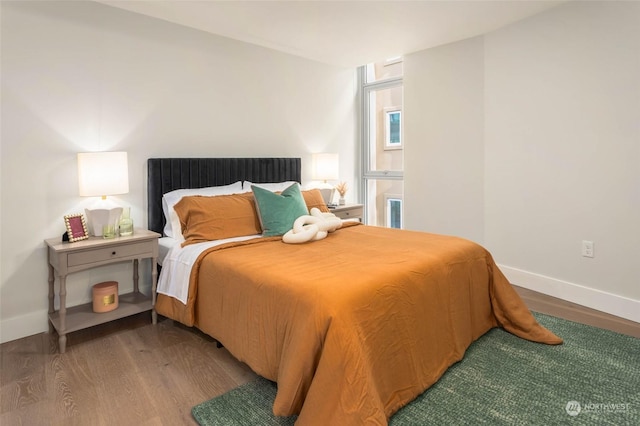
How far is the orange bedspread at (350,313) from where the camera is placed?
1542 millimetres

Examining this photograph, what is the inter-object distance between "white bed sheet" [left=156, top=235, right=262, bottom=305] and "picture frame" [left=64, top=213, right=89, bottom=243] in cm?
56

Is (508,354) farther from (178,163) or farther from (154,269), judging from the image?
(178,163)

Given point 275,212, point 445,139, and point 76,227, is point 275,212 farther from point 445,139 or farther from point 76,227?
point 445,139

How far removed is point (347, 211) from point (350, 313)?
108 inches

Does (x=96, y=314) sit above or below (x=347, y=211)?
below

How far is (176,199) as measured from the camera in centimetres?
310

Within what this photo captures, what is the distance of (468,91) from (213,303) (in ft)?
10.6

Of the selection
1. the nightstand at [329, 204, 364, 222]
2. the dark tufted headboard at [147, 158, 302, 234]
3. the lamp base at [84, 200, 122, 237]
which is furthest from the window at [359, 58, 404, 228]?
the lamp base at [84, 200, 122, 237]

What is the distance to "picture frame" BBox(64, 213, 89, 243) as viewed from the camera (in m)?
2.60

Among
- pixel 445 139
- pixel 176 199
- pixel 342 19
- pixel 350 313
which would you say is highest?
pixel 342 19

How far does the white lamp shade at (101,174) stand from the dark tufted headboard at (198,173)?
1.34ft

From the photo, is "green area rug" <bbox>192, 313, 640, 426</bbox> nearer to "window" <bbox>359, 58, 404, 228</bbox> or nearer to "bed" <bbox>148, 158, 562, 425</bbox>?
"bed" <bbox>148, 158, 562, 425</bbox>

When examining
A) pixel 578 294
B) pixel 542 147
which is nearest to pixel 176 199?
pixel 542 147
